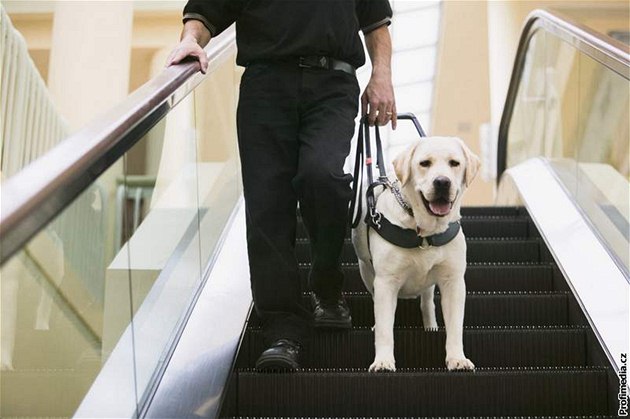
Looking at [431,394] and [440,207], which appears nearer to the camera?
[431,394]

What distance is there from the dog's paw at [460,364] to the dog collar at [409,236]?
0.39 m

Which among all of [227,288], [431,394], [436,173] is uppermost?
[436,173]

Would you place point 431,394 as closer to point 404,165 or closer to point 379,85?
point 404,165

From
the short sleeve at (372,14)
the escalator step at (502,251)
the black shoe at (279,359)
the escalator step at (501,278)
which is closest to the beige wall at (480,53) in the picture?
the escalator step at (502,251)

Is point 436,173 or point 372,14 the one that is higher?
point 372,14

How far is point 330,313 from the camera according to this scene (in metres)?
3.33

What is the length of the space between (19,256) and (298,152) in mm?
1544

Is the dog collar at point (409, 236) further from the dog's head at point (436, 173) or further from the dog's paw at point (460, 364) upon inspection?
the dog's paw at point (460, 364)

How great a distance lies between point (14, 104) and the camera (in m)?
4.86

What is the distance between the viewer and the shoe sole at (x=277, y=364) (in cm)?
298

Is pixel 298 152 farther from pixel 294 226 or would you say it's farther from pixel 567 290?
pixel 567 290

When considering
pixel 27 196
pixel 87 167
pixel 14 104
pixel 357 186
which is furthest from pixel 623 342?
pixel 14 104

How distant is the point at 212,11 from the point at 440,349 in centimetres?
135

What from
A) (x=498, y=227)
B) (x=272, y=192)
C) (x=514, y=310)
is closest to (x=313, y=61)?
(x=272, y=192)
